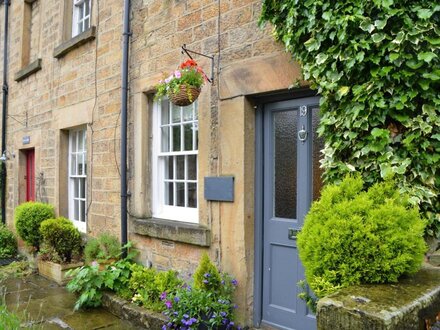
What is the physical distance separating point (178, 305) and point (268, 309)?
3.21 ft

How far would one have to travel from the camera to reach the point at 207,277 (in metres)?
4.14

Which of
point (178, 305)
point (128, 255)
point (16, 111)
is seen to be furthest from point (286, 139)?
point (16, 111)

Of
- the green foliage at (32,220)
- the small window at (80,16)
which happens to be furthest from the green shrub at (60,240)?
the small window at (80,16)

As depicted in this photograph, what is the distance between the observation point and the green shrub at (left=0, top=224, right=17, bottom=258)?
341 inches

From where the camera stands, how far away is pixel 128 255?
5535 mm

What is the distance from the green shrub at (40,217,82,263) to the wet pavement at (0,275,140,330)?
0.48 meters

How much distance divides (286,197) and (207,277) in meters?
1.20

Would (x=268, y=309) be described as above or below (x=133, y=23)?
below

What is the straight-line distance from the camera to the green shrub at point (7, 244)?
866cm

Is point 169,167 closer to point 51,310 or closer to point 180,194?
point 180,194

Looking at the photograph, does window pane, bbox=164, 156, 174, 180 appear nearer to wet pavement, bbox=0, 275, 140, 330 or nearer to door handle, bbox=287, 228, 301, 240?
wet pavement, bbox=0, 275, 140, 330

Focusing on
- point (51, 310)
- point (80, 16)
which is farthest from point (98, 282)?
point (80, 16)

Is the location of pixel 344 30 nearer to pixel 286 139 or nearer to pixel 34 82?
pixel 286 139

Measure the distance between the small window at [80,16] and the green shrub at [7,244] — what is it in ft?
15.9
